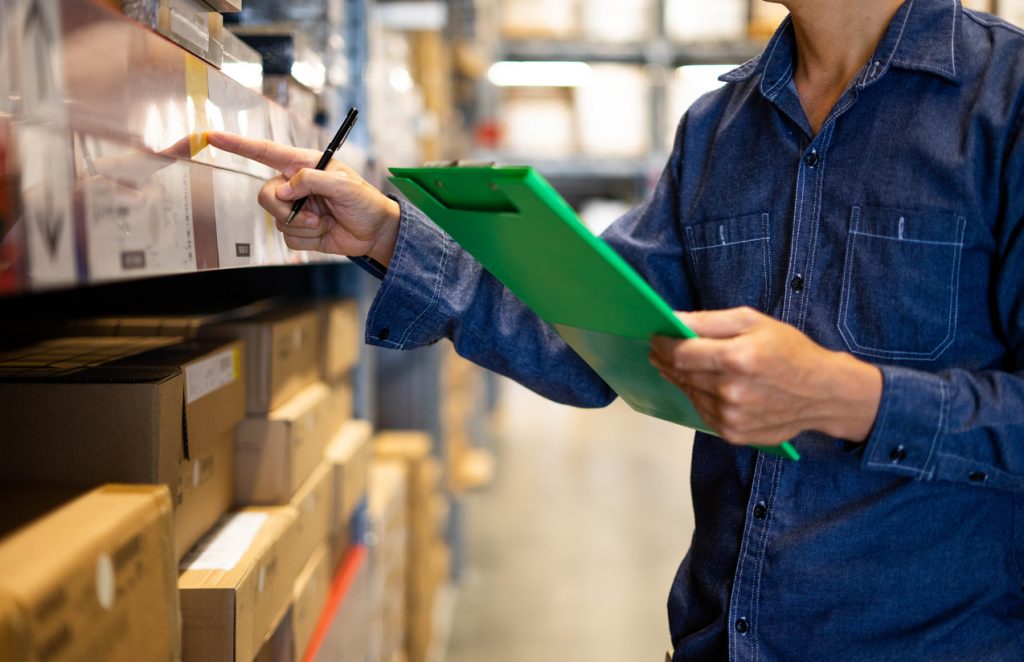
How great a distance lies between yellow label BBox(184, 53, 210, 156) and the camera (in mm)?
796

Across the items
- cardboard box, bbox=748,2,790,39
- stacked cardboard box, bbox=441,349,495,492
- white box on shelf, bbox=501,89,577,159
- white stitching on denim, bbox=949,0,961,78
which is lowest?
stacked cardboard box, bbox=441,349,495,492

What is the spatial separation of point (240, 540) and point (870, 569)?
0.78 meters

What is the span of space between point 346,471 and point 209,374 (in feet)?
2.28

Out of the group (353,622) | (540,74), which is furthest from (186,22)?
(540,74)

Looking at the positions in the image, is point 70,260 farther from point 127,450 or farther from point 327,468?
point 327,468

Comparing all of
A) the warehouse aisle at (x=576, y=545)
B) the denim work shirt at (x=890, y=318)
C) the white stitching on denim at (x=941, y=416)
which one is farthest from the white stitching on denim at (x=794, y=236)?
the warehouse aisle at (x=576, y=545)

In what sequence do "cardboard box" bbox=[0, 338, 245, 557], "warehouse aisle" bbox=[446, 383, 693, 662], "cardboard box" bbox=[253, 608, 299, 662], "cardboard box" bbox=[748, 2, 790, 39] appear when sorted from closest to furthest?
1. "cardboard box" bbox=[0, 338, 245, 557]
2. "cardboard box" bbox=[253, 608, 299, 662]
3. "warehouse aisle" bbox=[446, 383, 693, 662]
4. "cardboard box" bbox=[748, 2, 790, 39]

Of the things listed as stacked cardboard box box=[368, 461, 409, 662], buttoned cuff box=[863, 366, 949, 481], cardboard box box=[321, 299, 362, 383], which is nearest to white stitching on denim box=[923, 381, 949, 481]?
buttoned cuff box=[863, 366, 949, 481]

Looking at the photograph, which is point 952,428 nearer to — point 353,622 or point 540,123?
point 353,622

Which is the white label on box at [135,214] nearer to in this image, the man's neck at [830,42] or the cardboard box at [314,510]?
the cardboard box at [314,510]

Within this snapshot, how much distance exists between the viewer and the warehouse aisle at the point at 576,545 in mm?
3258

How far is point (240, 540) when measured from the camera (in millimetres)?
1129

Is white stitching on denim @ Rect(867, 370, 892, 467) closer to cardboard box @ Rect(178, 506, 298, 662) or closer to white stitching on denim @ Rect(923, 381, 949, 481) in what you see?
white stitching on denim @ Rect(923, 381, 949, 481)

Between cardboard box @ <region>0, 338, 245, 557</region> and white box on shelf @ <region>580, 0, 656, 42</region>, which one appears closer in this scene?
cardboard box @ <region>0, 338, 245, 557</region>
